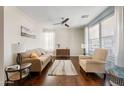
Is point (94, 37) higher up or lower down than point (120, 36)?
higher up

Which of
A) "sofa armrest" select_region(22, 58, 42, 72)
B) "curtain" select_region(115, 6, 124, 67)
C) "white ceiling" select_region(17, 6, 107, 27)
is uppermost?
"white ceiling" select_region(17, 6, 107, 27)

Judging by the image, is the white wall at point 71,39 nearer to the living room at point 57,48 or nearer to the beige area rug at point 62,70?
the living room at point 57,48

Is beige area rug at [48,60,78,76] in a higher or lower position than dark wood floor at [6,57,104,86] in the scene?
higher

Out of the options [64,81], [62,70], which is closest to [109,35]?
[62,70]

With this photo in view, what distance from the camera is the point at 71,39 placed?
10.7m

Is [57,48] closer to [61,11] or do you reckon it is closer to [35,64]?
[61,11]

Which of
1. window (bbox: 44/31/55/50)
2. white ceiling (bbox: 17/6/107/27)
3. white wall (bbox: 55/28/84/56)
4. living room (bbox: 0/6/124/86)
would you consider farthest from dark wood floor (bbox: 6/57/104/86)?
window (bbox: 44/31/55/50)

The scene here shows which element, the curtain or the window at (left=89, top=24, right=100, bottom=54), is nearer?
the curtain

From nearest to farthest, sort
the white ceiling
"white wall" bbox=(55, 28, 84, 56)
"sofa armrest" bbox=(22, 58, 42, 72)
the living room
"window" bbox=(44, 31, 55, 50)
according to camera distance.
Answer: the living room
"sofa armrest" bbox=(22, 58, 42, 72)
the white ceiling
"white wall" bbox=(55, 28, 84, 56)
"window" bbox=(44, 31, 55, 50)

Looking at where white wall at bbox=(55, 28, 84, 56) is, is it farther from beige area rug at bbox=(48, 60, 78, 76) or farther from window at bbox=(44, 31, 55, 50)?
beige area rug at bbox=(48, 60, 78, 76)

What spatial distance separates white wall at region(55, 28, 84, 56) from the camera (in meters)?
10.6
